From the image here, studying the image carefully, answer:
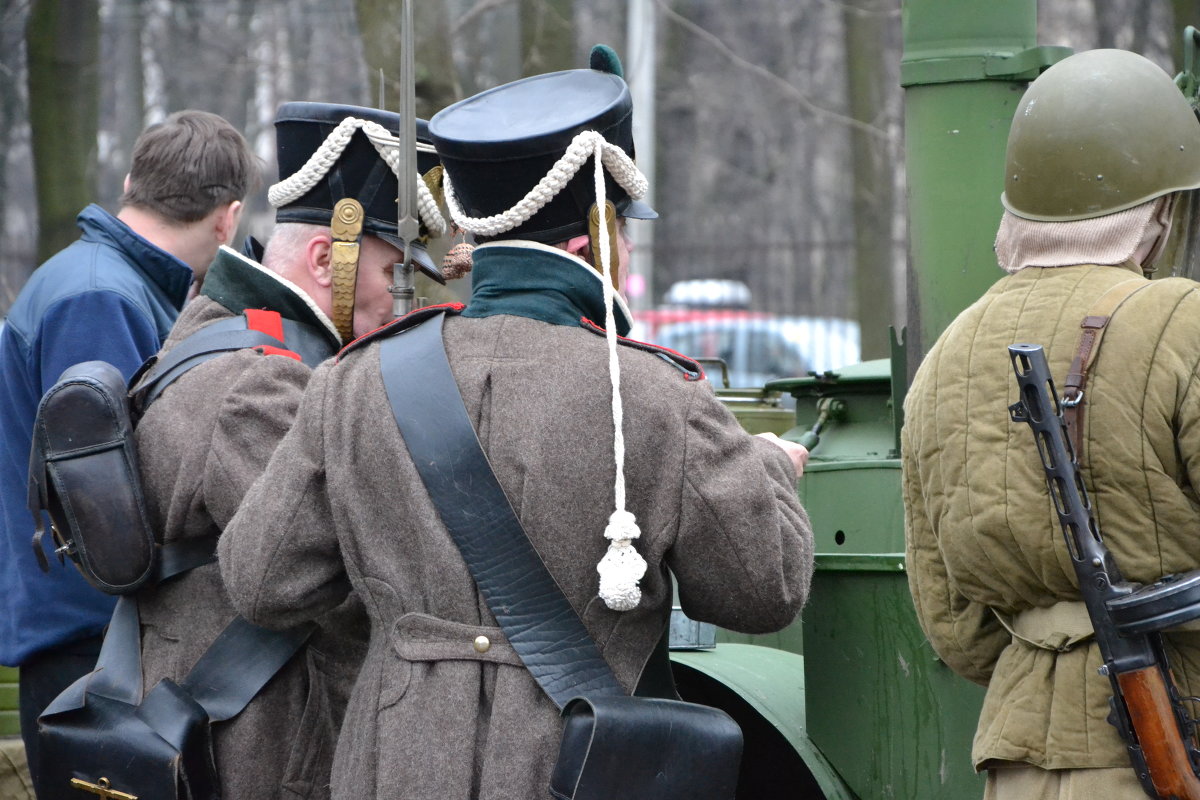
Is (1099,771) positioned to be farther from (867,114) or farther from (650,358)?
(867,114)

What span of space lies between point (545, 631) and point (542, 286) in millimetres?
543

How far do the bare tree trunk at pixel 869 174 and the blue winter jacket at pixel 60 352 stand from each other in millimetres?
9476

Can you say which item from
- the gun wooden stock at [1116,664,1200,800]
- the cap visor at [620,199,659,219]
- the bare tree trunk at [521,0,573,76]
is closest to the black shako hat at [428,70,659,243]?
the cap visor at [620,199,659,219]

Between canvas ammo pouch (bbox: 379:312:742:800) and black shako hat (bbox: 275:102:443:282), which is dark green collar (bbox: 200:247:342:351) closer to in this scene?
black shako hat (bbox: 275:102:443:282)

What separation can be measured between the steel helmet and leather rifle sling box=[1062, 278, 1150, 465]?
0.21m

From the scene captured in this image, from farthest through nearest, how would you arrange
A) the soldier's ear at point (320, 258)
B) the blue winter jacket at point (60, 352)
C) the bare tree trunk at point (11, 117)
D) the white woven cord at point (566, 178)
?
the bare tree trunk at point (11, 117) < the blue winter jacket at point (60, 352) < the soldier's ear at point (320, 258) < the white woven cord at point (566, 178)

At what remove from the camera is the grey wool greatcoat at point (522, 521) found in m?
2.48

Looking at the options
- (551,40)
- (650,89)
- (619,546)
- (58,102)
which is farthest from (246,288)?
(650,89)

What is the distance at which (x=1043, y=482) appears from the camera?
8.35 ft

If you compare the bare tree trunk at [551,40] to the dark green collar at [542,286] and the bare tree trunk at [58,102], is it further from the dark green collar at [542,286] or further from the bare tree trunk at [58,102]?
the dark green collar at [542,286]

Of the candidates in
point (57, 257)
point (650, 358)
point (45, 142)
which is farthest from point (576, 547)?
point (45, 142)

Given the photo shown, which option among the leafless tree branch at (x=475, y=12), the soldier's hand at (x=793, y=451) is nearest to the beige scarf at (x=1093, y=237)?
the soldier's hand at (x=793, y=451)

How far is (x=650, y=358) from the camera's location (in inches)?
101

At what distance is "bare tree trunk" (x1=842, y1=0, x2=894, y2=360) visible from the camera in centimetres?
1334
